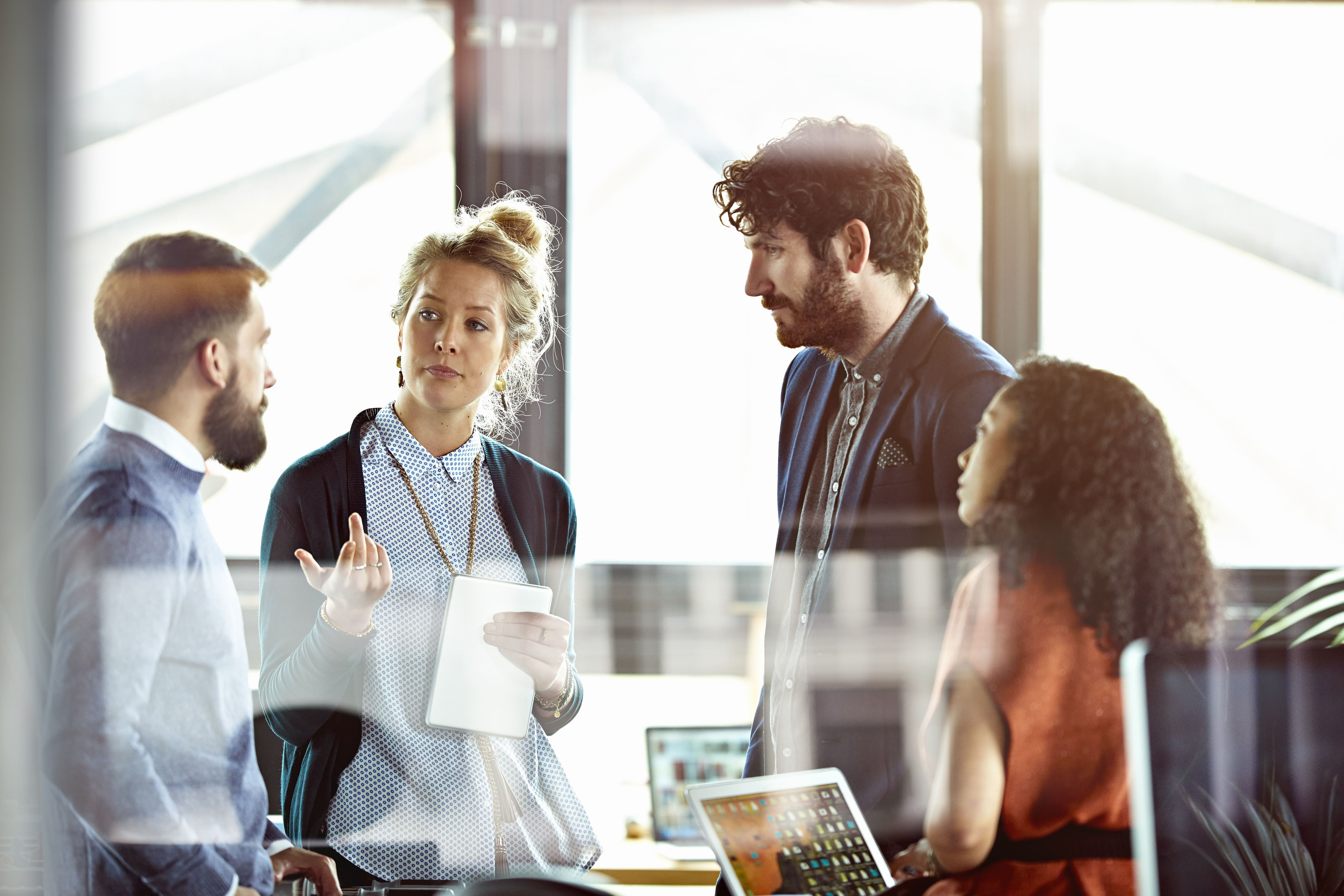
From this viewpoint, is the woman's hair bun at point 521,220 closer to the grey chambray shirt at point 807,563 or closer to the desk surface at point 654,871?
the grey chambray shirt at point 807,563

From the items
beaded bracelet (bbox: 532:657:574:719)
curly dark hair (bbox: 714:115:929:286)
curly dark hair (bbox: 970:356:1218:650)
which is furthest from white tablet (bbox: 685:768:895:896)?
curly dark hair (bbox: 714:115:929:286)

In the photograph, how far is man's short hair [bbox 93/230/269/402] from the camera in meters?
1.33

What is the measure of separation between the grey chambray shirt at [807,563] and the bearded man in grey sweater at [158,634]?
Result: 2.08 feet

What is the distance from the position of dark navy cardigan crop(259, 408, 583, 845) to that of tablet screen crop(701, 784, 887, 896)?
0.52 metres

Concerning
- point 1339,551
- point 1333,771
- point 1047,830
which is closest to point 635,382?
point 1047,830

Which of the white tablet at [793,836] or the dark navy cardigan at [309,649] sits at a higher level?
the dark navy cardigan at [309,649]

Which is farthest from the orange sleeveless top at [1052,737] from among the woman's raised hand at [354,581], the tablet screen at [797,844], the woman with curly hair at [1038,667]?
the woman's raised hand at [354,581]

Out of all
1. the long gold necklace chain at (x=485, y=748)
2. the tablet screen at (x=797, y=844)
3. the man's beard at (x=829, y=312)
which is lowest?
the tablet screen at (x=797, y=844)

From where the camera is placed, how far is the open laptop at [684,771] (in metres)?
1.43

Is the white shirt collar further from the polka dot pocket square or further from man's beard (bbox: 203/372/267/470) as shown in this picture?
the polka dot pocket square

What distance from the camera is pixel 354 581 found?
133cm

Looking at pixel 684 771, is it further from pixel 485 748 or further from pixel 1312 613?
pixel 1312 613

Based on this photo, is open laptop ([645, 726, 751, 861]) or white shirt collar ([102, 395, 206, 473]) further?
open laptop ([645, 726, 751, 861])

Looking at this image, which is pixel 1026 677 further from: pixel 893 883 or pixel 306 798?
pixel 306 798
